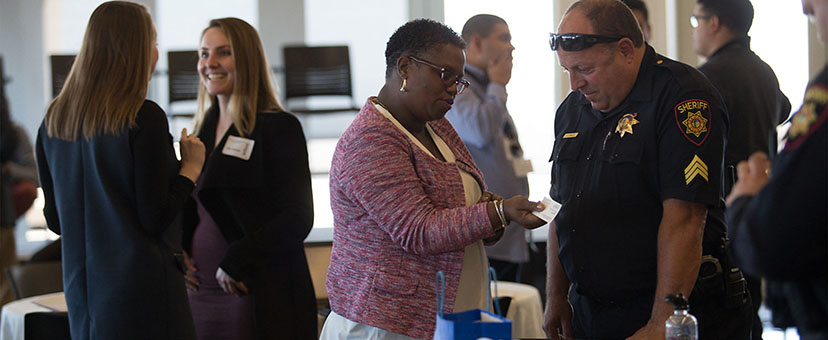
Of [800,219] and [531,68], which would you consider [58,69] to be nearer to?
[531,68]

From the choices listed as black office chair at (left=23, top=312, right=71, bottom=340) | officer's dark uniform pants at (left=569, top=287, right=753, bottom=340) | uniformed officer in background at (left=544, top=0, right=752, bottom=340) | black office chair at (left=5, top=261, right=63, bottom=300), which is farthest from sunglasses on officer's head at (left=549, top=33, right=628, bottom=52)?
black office chair at (left=5, top=261, right=63, bottom=300)

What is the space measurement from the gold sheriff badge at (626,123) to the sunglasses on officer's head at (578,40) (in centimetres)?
19

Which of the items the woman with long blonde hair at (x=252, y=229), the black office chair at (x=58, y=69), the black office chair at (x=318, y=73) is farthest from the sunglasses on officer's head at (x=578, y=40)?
the black office chair at (x=58, y=69)

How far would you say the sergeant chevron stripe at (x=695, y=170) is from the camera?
1812 millimetres

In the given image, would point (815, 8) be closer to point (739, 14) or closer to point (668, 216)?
point (668, 216)

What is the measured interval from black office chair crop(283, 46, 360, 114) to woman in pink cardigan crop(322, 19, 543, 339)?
5371 millimetres

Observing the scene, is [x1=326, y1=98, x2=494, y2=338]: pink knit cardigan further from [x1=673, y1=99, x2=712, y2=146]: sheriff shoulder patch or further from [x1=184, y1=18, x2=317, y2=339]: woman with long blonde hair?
[x1=184, y1=18, x2=317, y2=339]: woman with long blonde hair

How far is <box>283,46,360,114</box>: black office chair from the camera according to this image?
7297 millimetres

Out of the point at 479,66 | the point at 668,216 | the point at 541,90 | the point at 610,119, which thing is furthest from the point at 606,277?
the point at 541,90

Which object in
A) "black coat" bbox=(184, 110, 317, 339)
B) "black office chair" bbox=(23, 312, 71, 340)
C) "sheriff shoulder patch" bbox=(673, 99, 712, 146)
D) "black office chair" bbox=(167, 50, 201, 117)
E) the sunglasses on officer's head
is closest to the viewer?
"sheriff shoulder patch" bbox=(673, 99, 712, 146)

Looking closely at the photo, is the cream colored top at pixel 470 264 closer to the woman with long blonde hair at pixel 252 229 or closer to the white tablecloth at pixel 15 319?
the woman with long blonde hair at pixel 252 229

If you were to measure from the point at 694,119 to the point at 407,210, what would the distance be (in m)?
0.69

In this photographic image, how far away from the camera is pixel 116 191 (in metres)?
2.28

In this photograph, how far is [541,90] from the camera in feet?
23.5
